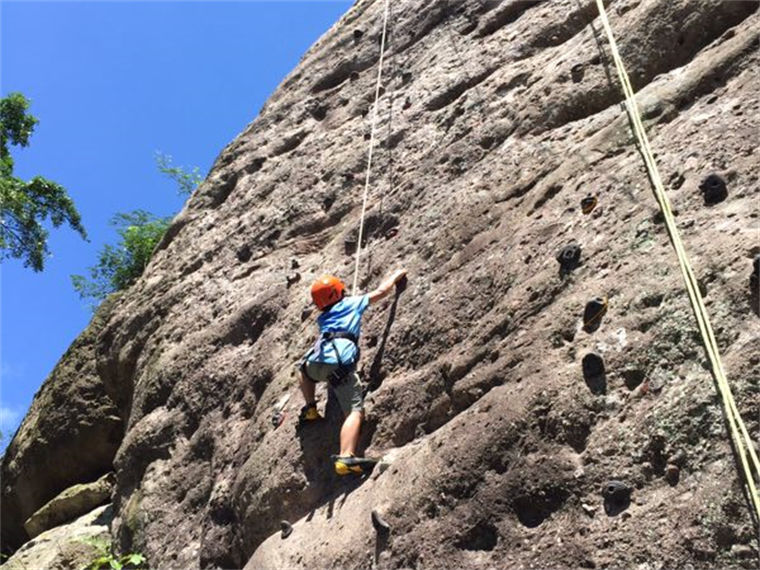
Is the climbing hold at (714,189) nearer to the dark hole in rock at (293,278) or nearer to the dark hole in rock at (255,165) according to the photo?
the dark hole in rock at (293,278)

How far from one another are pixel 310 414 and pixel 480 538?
6.15 ft

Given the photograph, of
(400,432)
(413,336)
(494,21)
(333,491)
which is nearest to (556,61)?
(494,21)

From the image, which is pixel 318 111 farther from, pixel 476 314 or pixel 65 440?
pixel 65 440

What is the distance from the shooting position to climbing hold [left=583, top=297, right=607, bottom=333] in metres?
4.39

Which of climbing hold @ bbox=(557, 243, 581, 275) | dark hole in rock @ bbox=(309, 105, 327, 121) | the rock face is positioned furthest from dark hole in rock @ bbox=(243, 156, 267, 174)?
climbing hold @ bbox=(557, 243, 581, 275)

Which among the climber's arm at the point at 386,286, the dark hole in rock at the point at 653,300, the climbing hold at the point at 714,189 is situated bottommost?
the dark hole in rock at the point at 653,300

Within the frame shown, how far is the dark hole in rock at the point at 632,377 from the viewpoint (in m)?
4.04

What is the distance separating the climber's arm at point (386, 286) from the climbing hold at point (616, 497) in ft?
8.28

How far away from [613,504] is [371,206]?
3.94 meters

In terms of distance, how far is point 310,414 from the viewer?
18.9 feet

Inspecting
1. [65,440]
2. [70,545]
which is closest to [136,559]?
[70,545]

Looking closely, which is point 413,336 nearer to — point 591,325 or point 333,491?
point 333,491

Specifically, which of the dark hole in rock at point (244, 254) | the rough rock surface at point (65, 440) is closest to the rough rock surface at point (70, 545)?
the rough rock surface at point (65, 440)

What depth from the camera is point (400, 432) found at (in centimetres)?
522
